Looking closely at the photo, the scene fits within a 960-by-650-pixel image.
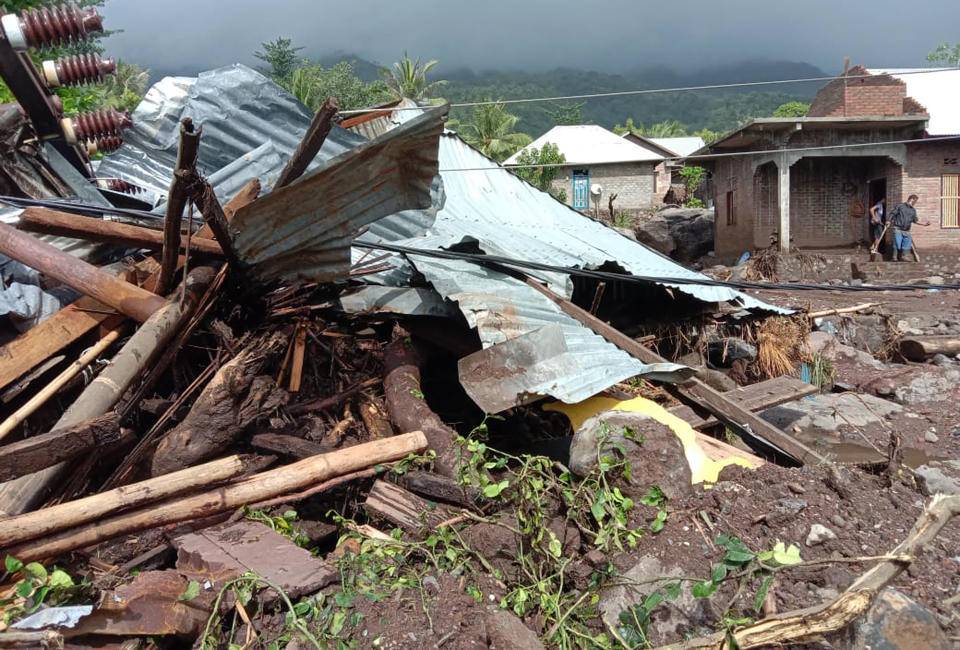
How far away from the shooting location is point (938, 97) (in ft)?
64.5

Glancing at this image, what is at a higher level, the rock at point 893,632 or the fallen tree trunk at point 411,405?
the fallen tree trunk at point 411,405

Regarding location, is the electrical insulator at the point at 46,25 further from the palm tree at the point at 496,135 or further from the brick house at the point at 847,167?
the palm tree at the point at 496,135

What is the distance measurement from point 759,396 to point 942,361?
685 cm

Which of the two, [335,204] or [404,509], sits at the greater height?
[335,204]

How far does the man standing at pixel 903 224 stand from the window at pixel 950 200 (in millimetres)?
548

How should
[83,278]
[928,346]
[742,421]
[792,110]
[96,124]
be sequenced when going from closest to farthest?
1. [83,278]
2. [742,421]
3. [96,124]
4. [928,346]
5. [792,110]

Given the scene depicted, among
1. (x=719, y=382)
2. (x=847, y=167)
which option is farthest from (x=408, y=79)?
(x=719, y=382)

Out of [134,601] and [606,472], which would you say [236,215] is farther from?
[606,472]

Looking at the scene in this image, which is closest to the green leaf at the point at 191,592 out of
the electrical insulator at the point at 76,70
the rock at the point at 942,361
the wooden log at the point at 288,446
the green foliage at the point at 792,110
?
the wooden log at the point at 288,446

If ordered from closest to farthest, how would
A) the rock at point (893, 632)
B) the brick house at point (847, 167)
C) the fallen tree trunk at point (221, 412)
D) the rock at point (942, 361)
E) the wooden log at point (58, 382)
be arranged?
the rock at point (893, 632) → the wooden log at point (58, 382) → the fallen tree trunk at point (221, 412) → the rock at point (942, 361) → the brick house at point (847, 167)

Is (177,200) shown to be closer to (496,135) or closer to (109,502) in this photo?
(109,502)

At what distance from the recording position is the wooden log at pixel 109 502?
290 cm

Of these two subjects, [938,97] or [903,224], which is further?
[938,97]

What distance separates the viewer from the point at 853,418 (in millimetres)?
7832
